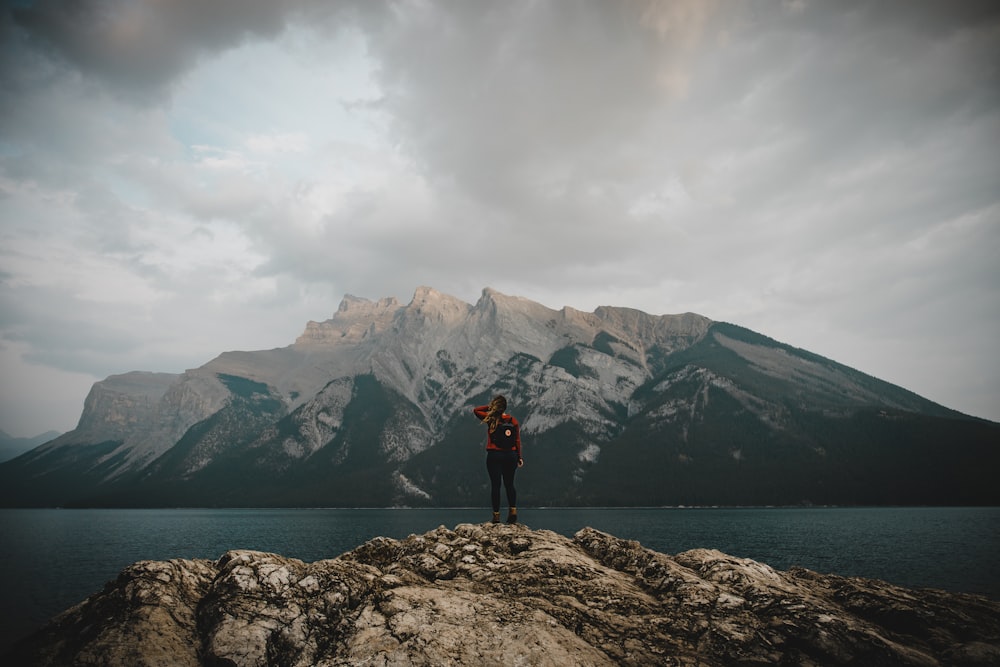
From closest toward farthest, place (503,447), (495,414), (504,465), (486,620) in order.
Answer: (486,620) → (504,465) → (503,447) → (495,414)

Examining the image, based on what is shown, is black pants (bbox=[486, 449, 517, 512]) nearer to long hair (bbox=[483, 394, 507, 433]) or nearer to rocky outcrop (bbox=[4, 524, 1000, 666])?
long hair (bbox=[483, 394, 507, 433])

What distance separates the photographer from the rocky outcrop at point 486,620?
10.4m

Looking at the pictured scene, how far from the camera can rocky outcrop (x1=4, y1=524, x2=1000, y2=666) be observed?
1037 cm

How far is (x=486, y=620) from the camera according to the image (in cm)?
1117

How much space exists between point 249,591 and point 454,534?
265 inches

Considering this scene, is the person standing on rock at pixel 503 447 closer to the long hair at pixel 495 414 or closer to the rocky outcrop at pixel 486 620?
the long hair at pixel 495 414

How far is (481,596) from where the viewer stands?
486 inches

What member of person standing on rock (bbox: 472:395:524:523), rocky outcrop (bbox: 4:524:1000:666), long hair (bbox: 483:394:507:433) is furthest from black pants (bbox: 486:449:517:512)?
rocky outcrop (bbox: 4:524:1000:666)

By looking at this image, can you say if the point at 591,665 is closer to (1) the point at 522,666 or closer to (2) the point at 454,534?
(1) the point at 522,666

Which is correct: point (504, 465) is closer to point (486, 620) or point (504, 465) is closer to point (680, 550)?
point (486, 620)

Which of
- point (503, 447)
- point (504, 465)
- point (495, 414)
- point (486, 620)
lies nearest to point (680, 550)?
point (503, 447)

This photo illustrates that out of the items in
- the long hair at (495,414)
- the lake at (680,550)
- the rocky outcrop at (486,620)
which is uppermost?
the long hair at (495,414)

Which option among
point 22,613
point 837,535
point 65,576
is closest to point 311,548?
point 65,576

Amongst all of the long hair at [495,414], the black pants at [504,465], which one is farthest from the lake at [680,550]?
the long hair at [495,414]
